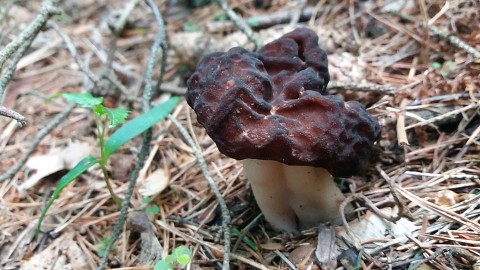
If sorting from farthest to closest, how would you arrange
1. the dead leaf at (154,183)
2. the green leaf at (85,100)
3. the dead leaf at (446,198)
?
the dead leaf at (154,183)
the green leaf at (85,100)
the dead leaf at (446,198)

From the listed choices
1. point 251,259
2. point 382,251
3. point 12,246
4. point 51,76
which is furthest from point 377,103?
point 51,76

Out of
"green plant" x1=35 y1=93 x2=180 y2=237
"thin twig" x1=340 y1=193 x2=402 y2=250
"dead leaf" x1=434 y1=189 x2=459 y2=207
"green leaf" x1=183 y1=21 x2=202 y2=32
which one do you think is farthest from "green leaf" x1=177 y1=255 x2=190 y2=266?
"green leaf" x1=183 y1=21 x2=202 y2=32

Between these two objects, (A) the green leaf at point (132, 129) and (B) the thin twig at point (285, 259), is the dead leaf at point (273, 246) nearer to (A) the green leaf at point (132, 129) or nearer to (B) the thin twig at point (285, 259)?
(B) the thin twig at point (285, 259)

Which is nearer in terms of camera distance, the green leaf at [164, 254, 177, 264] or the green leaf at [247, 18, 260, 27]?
the green leaf at [164, 254, 177, 264]

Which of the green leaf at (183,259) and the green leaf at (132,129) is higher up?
the green leaf at (132,129)

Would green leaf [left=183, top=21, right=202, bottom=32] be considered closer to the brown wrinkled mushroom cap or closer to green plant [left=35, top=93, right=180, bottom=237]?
green plant [left=35, top=93, right=180, bottom=237]

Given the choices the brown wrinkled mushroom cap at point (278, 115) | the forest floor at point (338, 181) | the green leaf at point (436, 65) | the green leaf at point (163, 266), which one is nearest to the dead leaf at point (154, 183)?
the forest floor at point (338, 181)

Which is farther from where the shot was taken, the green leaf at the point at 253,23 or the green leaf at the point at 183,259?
the green leaf at the point at 253,23

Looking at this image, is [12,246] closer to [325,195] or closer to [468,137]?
[325,195]
